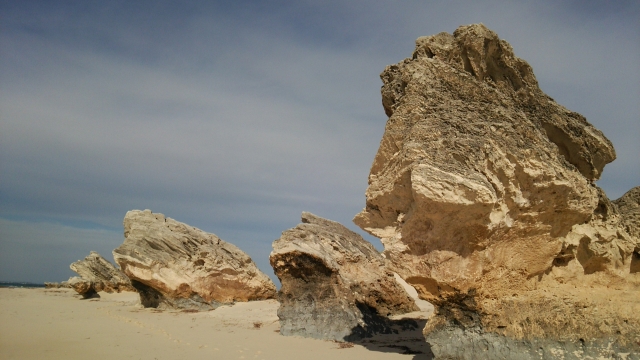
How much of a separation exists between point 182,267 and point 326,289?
8219 millimetres

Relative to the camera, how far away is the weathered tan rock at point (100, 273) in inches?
993

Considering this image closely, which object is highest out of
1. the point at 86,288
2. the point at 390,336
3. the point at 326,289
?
the point at 326,289

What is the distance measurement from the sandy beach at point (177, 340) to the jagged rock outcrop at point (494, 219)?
205 cm

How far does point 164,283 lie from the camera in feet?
51.6

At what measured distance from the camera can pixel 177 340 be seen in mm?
9547

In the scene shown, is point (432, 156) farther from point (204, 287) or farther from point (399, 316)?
point (204, 287)

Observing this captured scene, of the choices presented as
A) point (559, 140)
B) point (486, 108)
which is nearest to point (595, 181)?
point (559, 140)

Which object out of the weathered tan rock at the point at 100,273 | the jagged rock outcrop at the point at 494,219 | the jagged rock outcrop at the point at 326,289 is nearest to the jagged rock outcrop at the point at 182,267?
the jagged rock outcrop at the point at 326,289

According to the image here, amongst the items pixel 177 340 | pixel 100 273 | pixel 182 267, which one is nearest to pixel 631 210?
pixel 177 340

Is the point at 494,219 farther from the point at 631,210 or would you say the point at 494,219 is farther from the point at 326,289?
the point at 326,289

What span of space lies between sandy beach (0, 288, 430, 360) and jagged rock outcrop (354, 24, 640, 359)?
6.72 ft

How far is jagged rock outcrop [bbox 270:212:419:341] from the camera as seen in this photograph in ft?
32.4

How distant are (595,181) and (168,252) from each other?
14260 millimetres

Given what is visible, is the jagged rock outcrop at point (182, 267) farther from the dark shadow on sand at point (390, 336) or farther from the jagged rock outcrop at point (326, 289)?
the dark shadow on sand at point (390, 336)
